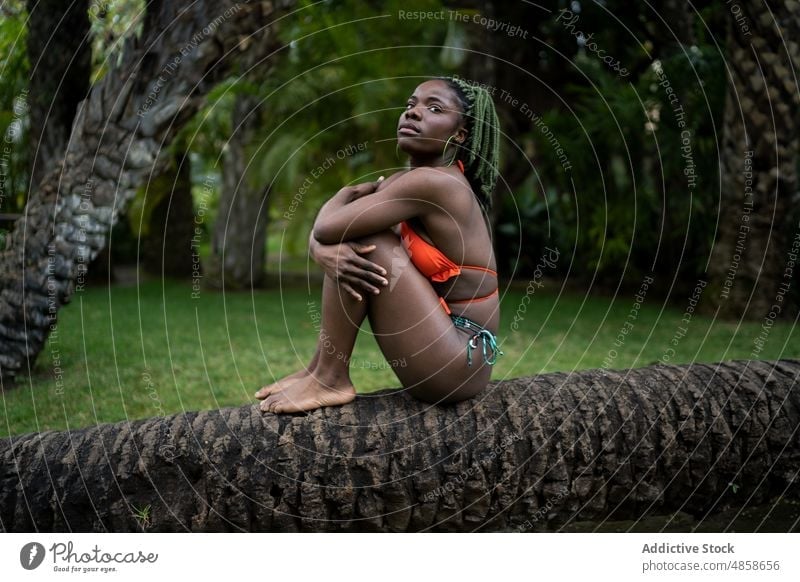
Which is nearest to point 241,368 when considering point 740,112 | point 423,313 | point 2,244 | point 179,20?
point 2,244

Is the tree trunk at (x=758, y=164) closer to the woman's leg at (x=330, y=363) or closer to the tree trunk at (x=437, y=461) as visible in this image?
the tree trunk at (x=437, y=461)

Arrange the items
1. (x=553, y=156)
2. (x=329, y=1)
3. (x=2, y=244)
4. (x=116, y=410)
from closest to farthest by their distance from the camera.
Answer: (x=116, y=410)
(x=2, y=244)
(x=553, y=156)
(x=329, y=1)

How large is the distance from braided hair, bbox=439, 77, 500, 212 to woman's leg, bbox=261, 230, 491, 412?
0.56 meters

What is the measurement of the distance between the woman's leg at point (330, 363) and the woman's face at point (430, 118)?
0.74 metres

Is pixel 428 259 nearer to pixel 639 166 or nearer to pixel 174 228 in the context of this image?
pixel 639 166

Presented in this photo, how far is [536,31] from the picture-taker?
1449 centimetres

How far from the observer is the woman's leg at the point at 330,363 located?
3633mm

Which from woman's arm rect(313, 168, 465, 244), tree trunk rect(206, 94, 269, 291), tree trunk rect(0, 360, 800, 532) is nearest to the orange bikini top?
woman's arm rect(313, 168, 465, 244)

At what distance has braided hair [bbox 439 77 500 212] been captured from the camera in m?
3.69

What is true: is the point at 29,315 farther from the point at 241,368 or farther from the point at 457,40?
the point at 457,40

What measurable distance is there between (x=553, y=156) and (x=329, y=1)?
4.66m

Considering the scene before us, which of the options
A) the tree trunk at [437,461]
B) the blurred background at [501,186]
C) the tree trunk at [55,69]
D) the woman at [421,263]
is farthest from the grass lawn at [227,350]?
the woman at [421,263]

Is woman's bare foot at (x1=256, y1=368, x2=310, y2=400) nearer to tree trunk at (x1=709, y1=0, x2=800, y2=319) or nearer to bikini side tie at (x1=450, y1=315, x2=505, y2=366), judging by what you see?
bikini side tie at (x1=450, y1=315, x2=505, y2=366)

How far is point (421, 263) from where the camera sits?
12.2ft
